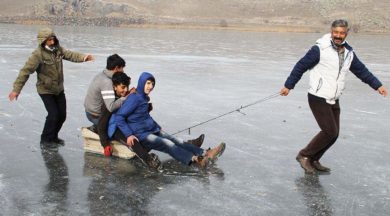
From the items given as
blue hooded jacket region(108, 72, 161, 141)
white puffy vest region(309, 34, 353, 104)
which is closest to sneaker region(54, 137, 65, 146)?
blue hooded jacket region(108, 72, 161, 141)

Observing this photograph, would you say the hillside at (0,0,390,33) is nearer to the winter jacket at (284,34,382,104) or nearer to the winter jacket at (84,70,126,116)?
the winter jacket at (84,70,126,116)

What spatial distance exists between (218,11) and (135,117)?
81451 millimetres

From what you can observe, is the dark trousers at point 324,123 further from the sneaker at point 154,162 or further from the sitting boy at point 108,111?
the sitting boy at point 108,111

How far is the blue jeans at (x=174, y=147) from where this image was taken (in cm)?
628

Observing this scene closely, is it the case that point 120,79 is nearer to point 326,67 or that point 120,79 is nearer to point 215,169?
point 215,169

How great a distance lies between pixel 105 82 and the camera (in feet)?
21.8

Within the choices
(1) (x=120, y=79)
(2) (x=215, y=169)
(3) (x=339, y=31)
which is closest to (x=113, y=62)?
(1) (x=120, y=79)

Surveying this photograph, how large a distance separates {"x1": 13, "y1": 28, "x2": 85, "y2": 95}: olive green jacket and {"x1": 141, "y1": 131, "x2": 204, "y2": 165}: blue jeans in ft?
5.66

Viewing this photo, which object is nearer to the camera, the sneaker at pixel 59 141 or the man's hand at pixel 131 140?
the man's hand at pixel 131 140

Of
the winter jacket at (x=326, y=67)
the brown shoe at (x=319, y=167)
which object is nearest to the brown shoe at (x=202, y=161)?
the brown shoe at (x=319, y=167)

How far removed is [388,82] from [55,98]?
37.5 feet

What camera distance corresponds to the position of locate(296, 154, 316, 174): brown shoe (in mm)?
6254

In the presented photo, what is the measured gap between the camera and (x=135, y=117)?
6426 mm

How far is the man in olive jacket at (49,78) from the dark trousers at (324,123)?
138 inches
